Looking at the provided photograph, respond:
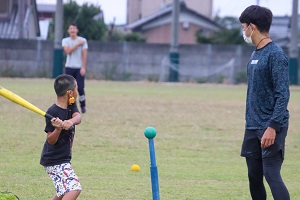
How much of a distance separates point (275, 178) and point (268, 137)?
1.26 feet

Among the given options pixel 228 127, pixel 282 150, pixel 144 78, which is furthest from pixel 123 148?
pixel 144 78

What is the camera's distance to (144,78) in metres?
38.7

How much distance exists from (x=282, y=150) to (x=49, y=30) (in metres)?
48.9

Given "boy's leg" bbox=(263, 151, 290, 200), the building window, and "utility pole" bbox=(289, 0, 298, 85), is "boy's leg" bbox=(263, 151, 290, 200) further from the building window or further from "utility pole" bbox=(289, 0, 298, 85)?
the building window

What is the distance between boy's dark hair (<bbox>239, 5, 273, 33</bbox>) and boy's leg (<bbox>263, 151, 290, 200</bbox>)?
1.10 m

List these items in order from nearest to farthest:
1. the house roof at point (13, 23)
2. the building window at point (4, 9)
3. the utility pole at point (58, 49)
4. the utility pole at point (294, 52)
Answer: the utility pole at point (58, 49)
the utility pole at point (294, 52)
the house roof at point (13, 23)
the building window at point (4, 9)

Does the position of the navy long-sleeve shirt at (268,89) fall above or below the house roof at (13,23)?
below

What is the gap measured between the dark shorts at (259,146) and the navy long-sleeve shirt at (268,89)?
60 mm

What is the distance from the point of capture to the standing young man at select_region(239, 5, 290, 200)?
6.31 metres

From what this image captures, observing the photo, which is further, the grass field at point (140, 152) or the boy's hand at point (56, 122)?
the grass field at point (140, 152)

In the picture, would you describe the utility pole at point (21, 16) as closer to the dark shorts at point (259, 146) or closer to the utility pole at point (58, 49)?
the utility pole at point (58, 49)

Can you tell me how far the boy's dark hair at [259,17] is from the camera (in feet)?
21.2

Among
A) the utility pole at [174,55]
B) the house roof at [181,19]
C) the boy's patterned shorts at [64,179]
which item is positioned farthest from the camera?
the house roof at [181,19]

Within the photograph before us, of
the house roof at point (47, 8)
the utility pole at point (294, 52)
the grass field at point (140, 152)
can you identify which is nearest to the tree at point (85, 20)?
the utility pole at point (294, 52)
